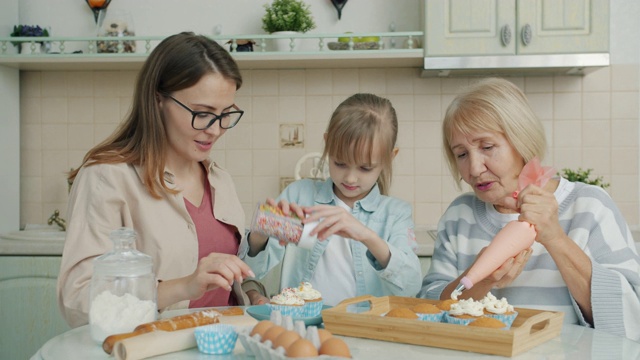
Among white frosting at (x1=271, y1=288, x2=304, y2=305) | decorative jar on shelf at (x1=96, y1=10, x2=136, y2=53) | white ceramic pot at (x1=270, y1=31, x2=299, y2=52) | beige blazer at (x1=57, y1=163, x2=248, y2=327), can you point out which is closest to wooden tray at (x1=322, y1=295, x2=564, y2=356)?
white frosting at (x1=271, y1=288, x2=304, y2=305)

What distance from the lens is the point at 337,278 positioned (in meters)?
1.85

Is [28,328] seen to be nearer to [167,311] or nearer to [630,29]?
[167,311]

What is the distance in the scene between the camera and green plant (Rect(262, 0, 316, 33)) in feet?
9.67

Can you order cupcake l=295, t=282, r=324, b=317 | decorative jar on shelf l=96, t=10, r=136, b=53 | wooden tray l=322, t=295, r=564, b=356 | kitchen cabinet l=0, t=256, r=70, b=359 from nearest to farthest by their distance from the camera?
wooden tray l=322, t=295, r=564, b=356
cupcake l=295, t=282, r=324, b=317
kitchen cabinet l=0, t=256, r=70, b=359
decorative jar on shelf l=96, t=10, r=136, b=53

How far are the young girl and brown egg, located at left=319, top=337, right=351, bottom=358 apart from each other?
23.7 inches

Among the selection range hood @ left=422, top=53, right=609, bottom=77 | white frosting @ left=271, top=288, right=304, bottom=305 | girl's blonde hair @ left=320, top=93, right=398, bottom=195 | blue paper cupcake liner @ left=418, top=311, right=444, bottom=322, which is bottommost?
blue paper cupcake liner @ left=418, top=311, right=444, bottom=322

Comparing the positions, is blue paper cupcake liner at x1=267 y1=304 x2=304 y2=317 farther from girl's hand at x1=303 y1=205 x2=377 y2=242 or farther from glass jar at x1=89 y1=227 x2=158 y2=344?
glass jar at x1=89 y1=227 x2=158 y2=344

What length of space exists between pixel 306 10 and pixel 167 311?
1769 mm

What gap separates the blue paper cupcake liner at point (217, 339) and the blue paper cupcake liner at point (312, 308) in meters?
0.28

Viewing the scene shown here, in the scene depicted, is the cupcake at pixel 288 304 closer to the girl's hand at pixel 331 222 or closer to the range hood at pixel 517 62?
the girl's hand at pixel 331 222

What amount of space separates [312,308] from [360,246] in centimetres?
41

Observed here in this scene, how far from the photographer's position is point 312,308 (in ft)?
4.79

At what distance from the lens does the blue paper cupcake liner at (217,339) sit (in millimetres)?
1174

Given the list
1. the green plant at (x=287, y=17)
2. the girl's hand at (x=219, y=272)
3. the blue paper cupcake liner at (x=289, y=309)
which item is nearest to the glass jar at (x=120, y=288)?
the girl's hand at (x=219, y=272)
